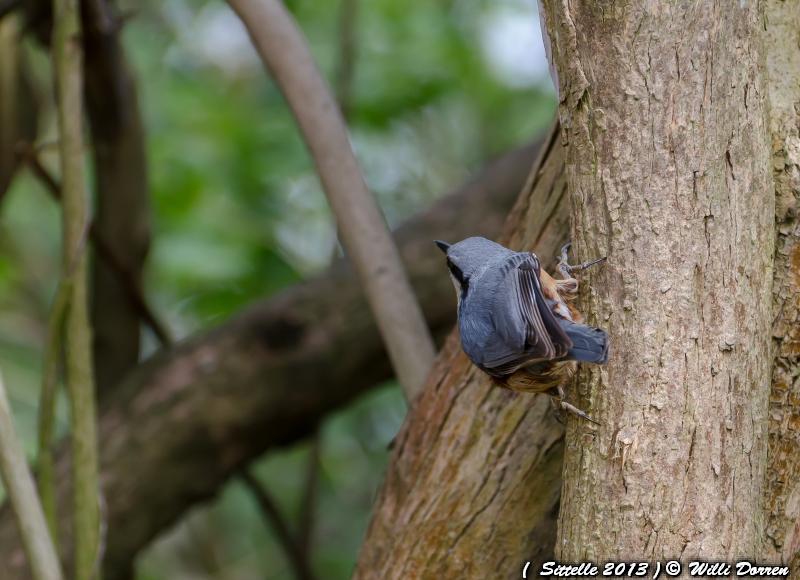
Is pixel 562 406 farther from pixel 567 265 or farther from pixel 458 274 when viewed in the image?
pixel 458 274

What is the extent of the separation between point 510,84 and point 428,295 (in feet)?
6.08

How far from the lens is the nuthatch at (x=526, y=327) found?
1.37m

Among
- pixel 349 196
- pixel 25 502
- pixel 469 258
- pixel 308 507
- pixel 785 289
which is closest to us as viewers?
pixel 785 289

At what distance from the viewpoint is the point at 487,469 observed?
1.83 m

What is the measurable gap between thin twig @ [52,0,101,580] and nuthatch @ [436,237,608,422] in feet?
3.68

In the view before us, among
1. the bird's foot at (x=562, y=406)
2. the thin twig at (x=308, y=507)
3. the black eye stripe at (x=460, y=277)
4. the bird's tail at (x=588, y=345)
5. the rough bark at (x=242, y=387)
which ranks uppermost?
the black eye stripe at (x=460, y=277)

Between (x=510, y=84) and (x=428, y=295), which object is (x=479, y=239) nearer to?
(x=428, y=295)

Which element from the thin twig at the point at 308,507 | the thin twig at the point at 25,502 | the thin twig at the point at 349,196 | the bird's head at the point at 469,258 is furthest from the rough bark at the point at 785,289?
the thin twig at the point at 308,507

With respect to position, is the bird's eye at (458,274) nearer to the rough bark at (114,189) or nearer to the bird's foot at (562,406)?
the bird's foot at (562,406)

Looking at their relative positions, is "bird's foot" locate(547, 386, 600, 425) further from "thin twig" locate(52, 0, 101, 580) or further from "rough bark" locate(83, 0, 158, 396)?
"rough bark" locate(83, 0, 158, 396)

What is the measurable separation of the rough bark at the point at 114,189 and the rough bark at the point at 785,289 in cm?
192

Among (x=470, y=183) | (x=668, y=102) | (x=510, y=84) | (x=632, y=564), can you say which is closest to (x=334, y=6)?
(x=510, y=84)

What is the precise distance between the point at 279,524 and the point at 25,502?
155 centimetres

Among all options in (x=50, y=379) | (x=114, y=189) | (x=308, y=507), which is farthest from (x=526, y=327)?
(x=308, y=507)
